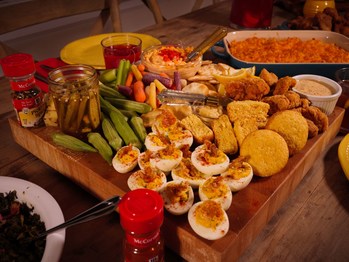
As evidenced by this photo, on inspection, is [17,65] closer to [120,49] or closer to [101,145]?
[101,145]

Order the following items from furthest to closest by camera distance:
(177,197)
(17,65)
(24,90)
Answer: (24,90) → (17,65) → (177,197)

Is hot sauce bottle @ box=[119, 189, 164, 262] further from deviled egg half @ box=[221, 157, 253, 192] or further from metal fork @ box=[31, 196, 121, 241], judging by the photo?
deviled egg half @ box=[221, 157, 253, 192]

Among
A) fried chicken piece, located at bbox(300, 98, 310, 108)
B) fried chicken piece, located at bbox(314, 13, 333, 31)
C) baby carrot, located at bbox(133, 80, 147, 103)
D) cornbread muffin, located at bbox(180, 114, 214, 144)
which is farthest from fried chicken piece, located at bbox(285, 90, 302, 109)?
fried chicken piece, located at bbox(314, 13, 333, 31)

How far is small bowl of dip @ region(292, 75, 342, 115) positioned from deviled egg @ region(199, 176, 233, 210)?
68 cm

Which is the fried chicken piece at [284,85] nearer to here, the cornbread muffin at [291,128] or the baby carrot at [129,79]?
the cornbread muffin at [291,128]

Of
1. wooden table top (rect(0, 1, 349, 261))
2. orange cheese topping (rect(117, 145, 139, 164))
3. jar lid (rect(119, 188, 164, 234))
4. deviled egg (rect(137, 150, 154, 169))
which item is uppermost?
jar lid (rect(119, 188, 164, 234))

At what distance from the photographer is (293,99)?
4.66 ft

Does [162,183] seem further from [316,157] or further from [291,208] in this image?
[316,157]

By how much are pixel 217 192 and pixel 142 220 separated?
303 millimetres

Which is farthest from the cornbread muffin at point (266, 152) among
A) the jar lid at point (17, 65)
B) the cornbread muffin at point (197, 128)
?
the jar lid at point (17, 65)

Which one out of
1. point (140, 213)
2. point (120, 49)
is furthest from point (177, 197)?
point (120, 49)

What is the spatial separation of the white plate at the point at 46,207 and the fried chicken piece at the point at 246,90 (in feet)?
2.76

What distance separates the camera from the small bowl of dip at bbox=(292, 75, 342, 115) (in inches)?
58.1

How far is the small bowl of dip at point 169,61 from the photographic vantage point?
176 centimetres
